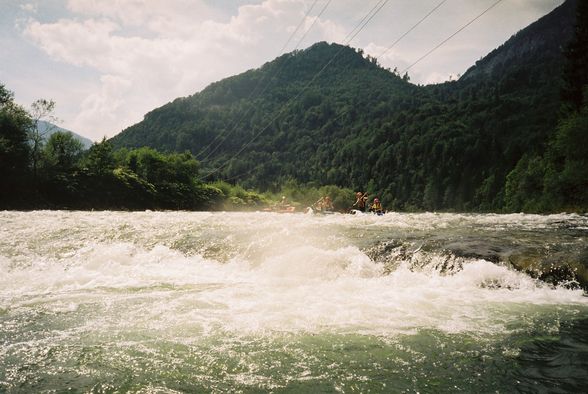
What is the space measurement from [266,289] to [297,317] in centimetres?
257

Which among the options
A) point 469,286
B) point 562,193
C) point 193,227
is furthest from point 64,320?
point 562,193

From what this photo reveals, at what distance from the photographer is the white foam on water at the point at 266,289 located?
697cm

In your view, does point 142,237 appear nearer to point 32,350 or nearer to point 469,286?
point 32,350

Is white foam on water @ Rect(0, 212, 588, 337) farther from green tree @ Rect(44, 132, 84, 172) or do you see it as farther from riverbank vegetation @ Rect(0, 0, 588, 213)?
green tree @ Rect(44, 132, 84, 172)

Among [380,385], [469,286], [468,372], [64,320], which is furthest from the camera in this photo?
[469,286]

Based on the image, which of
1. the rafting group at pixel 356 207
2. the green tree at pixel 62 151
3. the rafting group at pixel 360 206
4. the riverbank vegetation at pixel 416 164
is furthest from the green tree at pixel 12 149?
the rafting group at pixel 360 206

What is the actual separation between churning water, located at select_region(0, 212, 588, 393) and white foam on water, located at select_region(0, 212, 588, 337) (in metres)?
0.05

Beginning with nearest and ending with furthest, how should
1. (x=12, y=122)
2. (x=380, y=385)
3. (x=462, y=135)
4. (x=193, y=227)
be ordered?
(x=380, y=385) → (x=193, y=227) → (x=12, y=122) → (x=462, y=135)

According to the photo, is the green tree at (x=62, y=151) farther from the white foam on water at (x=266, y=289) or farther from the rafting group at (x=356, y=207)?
the white foam on water at (x=266, y=289)

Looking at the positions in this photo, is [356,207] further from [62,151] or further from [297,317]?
[62,151]

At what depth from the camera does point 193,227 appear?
62.5 feet

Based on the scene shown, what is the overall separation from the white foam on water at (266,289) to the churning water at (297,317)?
5cm

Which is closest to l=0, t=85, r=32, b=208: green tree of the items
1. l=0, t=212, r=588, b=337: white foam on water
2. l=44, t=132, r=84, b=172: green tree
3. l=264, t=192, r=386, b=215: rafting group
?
l=44, t=132, r=84, b=172: green tree

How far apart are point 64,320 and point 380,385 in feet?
19.3
